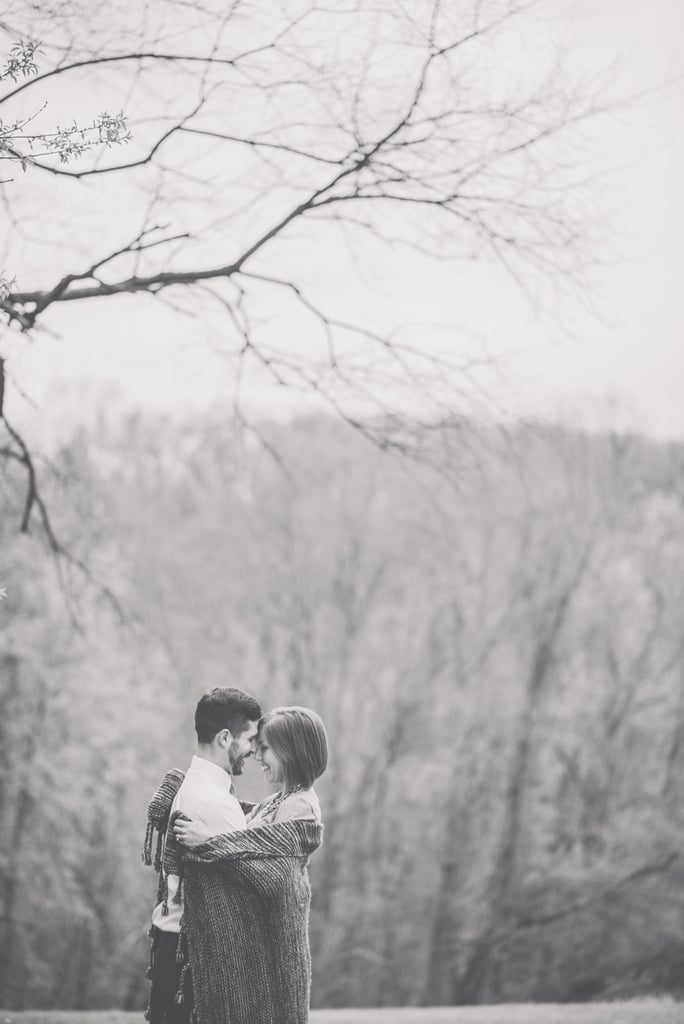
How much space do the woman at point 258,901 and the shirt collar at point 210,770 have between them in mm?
178

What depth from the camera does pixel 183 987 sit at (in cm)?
334

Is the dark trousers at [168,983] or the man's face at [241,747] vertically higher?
the man's face at [241,747]

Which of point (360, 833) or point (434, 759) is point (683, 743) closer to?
point (434, 759)

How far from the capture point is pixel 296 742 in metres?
3.37

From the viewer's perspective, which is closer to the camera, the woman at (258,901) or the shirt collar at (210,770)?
the woman at (258,901)

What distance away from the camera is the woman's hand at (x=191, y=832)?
3.16 meters

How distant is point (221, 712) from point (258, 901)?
0.67m

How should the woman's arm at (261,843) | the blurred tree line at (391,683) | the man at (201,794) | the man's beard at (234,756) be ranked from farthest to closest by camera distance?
the blurred tree line at (391,683)
the man's beard at (234,756)
the man at (201,794)
the woman's arm at (261,843)

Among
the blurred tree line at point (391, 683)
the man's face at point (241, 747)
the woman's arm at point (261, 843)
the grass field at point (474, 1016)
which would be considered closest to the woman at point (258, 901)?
the woman's arm at point (261, 843)

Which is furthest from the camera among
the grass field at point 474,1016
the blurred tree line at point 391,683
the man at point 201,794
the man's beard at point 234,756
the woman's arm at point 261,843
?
the blurred tree line at point 391,683

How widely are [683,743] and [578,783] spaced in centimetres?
236

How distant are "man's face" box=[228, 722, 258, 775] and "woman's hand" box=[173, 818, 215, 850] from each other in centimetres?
29

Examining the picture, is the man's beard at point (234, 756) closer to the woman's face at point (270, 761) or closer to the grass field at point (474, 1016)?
the woman's face at point (270, 761)


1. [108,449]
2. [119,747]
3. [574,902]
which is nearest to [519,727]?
[574,902]
